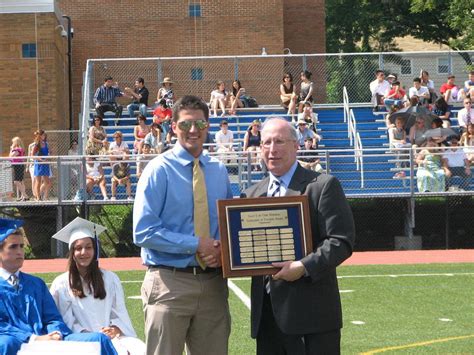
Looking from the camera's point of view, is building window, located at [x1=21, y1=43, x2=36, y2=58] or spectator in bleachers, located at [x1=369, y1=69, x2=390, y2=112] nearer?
spectator in bleachers, located at [x1=369, y1=69, x2=390, y2=112]

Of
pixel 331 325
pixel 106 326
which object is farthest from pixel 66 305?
pixel 331 325

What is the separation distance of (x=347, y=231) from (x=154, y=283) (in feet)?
4.07

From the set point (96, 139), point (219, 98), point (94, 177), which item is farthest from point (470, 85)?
point (94, 177)

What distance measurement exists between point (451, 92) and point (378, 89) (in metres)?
1.80

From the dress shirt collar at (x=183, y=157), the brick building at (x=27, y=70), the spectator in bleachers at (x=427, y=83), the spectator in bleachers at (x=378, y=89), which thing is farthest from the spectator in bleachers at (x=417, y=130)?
the dress shirt collar at (x=183, y=157)

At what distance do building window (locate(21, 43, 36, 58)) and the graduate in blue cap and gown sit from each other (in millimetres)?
24724

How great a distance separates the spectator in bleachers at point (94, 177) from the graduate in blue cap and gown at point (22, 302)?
14749mm

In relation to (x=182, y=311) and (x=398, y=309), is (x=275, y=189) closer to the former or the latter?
(x=182, y=311)

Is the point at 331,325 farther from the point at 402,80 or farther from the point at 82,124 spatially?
the point at 402,80

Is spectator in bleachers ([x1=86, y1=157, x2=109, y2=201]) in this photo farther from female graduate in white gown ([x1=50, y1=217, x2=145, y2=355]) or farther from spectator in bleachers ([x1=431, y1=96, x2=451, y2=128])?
female graduate in white gown ([x1=50, y1=217, x2=145, y2=355])

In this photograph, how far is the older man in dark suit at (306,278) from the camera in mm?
6527

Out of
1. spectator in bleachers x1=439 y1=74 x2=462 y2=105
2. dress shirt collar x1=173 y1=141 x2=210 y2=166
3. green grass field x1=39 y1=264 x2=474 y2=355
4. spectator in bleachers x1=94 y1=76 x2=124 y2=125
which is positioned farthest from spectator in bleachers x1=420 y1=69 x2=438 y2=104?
dress shirt collar x1=173 y1=141 x2=210 y2=166

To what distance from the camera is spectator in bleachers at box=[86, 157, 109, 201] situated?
2269 cm

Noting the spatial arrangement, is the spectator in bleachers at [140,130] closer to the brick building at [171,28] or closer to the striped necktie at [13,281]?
the brick building at [171,28]
